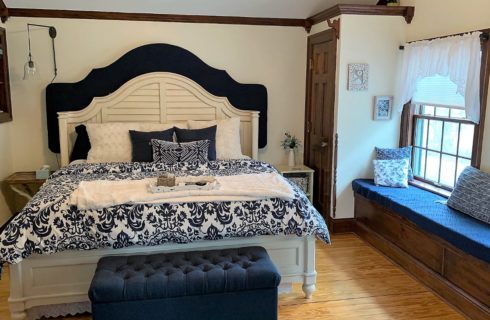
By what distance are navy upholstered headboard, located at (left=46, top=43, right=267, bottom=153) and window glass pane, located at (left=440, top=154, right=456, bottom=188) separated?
6.91ft

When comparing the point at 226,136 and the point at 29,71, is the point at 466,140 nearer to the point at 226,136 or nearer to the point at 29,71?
the point at 226,136

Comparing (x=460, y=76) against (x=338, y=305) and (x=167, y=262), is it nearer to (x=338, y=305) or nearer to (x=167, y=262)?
(x=338, y=305)

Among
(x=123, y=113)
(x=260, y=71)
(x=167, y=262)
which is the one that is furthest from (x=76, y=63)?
(x=167, y=262)

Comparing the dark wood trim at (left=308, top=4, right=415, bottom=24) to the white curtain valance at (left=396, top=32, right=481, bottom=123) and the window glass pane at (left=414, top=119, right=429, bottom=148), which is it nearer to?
the white curtain valance at (left=396, top=32, right=481, bottom=123)

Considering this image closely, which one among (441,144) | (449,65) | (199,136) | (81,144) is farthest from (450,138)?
(81,144)

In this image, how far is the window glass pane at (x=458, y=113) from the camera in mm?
3630

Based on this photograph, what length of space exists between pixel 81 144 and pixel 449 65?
3373 mm

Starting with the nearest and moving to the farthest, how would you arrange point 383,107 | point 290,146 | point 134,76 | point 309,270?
point 309,270 < point 383,107 < point 134,76 < point 290,146

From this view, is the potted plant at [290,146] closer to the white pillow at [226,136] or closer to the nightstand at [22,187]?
the white pillow at [226,136]

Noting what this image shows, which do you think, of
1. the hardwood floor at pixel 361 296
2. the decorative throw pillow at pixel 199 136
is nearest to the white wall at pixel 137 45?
the decorative throw pillow at pixel 199 136

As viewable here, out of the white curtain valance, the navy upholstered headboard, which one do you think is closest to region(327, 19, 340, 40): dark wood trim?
the white curtain valance

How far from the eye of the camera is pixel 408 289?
127 inches

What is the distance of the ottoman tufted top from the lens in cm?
239

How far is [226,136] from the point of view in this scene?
14.7 feet
